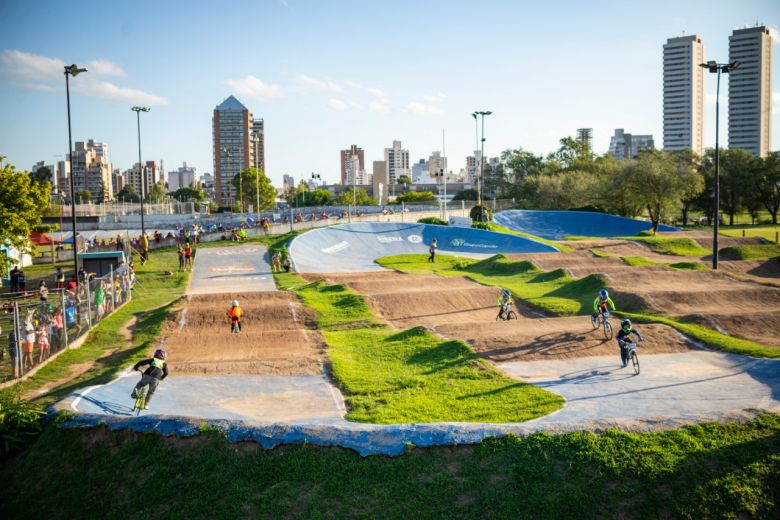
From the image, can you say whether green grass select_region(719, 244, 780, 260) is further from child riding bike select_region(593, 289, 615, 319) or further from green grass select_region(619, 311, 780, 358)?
child riding bike select_region(593, 289, 615, 319)

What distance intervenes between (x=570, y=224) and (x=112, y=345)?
56.8 meters

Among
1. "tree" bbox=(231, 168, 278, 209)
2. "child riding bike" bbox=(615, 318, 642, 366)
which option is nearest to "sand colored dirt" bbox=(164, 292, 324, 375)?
"child riding bike" bbox=(615, 318, 642, 366)

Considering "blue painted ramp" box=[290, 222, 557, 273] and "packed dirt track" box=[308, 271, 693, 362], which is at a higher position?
"blue painted ramp" box=[290, 222, 557, 273]

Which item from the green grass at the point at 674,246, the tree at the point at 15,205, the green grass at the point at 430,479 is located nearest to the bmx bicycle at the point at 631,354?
the green grass at the point at 430,479

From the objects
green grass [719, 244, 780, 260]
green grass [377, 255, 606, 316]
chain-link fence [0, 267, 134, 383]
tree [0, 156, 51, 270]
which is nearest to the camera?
chain-link fence [0, 267, 134, 383]

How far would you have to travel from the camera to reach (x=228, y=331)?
23.4 metres

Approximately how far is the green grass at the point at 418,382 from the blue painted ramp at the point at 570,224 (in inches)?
1809

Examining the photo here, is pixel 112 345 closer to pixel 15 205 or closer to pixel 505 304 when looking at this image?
pixel 505 304

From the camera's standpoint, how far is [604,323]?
2070 centimetres

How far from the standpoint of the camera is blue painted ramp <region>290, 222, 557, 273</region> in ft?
149

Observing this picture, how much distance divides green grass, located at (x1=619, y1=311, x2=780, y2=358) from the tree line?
42.6 m

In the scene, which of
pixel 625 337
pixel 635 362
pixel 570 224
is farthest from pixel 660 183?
pixel 635 362

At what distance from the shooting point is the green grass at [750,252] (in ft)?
140

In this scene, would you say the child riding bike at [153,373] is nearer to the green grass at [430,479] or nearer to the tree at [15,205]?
the green grass at [430,479]
